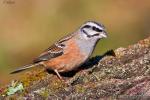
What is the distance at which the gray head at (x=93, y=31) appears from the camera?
12.4m

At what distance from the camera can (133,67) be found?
35.9ft

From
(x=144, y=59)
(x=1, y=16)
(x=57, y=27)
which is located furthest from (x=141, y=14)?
(x=144, y=59)

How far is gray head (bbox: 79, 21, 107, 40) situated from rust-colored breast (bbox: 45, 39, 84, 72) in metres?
0.25

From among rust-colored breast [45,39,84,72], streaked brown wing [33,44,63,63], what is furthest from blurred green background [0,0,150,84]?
rust-colored breast [45,39,84,72]

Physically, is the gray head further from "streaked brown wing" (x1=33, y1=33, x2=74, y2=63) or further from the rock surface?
the rock surface

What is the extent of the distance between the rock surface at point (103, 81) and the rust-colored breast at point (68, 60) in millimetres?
362

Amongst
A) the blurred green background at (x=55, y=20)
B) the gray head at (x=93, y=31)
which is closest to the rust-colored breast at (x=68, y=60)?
the gray head at (x=93, y=31)

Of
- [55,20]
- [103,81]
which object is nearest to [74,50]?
[103,81]

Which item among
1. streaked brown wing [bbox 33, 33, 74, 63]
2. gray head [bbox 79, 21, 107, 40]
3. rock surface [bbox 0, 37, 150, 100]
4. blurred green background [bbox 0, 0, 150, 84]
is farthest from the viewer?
blurred green background [bbox 0, 0, 150, 84]

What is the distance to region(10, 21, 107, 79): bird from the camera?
12.5 metres

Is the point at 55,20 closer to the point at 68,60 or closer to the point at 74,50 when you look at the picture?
the point at 74,50

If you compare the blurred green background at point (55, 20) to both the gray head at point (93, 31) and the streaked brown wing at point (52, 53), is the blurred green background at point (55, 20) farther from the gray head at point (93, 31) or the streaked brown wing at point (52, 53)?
the gray head at point (93, 31)

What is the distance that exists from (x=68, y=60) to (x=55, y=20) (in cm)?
946

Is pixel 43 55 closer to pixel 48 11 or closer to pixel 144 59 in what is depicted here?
pixel 144 59
